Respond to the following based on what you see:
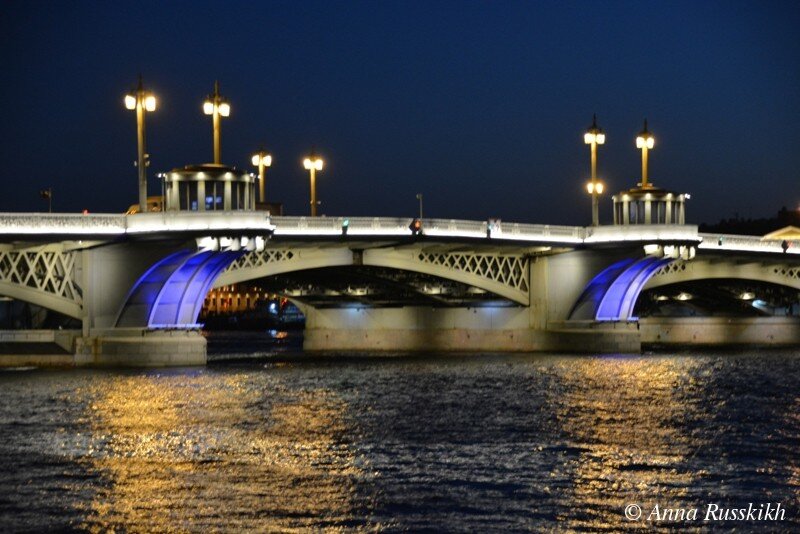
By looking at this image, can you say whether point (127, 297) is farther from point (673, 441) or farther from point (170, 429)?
point (673, 441)

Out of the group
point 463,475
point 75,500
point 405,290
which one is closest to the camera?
point 75,500

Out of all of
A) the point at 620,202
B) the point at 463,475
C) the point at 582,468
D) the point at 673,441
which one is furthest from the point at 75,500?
the point at 620,202

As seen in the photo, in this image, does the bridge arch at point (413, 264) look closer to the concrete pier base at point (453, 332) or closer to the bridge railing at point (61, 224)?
the concrete pier base at point (453, 332)

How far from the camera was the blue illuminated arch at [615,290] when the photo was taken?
74.9 metres

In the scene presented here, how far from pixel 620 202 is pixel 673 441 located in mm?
43847

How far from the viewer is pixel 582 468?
89.5 feet

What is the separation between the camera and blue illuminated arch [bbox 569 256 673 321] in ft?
246

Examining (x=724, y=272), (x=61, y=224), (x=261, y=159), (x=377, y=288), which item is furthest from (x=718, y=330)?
(x=61, y=224)

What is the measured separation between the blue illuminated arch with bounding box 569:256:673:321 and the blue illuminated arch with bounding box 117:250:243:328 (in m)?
23.8

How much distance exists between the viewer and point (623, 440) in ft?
105

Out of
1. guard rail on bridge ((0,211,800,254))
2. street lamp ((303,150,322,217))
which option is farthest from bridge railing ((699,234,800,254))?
street lamp ((303,150,322,217))

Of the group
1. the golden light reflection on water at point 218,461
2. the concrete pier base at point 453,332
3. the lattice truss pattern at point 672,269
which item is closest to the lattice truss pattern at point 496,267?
the concrete pier base at point 453,332

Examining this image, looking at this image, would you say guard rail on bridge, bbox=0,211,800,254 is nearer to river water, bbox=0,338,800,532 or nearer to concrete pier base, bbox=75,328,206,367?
concrete pier base, bbox=75,328,206,367

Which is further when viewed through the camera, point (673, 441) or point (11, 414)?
point (11, 414)
